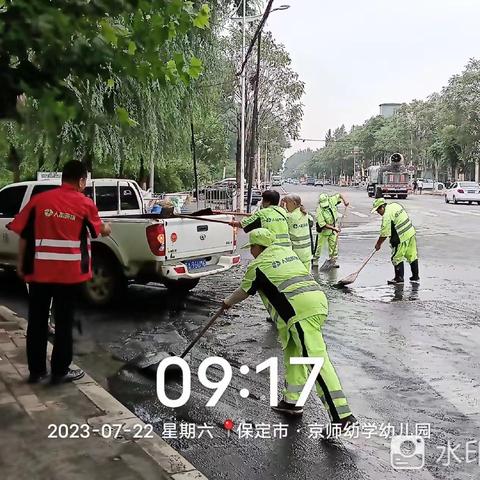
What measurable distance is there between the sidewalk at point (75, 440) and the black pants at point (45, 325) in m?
0.19

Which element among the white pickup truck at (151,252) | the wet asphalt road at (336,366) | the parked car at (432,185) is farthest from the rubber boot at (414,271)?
the parked car at (432,185)

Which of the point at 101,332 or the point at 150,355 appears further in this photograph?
the point at 101,332

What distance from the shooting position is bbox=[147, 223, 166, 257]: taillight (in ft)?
25.3

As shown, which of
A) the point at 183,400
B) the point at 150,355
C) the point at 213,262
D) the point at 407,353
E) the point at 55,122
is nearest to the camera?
the point at 55,122

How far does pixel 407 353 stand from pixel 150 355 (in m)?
2.57

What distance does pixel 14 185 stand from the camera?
31.9 feet

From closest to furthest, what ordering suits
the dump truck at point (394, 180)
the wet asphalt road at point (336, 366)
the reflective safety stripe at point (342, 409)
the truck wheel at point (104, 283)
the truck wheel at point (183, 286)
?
the wet asphalt road at point (336, 366) → the reflective safety stripe at point (342, 409) → the truck wheel at point (104, 283) → the truck wheel at point (183, 286) → the dump truck at point (394, 180)

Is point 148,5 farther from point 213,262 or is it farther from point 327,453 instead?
point 213,262

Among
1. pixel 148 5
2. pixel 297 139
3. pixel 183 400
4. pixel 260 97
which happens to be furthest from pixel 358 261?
pixel 297 139

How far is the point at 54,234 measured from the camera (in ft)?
16.4

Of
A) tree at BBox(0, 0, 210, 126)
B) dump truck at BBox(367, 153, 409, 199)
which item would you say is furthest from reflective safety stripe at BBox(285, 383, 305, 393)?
dump truck at BBox(367, 153, 409, 199)

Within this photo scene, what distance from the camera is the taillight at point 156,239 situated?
25.3 ft

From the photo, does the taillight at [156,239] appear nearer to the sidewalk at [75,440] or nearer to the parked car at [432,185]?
the sidewalk at [75,440]

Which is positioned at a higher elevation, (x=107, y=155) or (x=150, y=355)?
(x=107, y=155)
